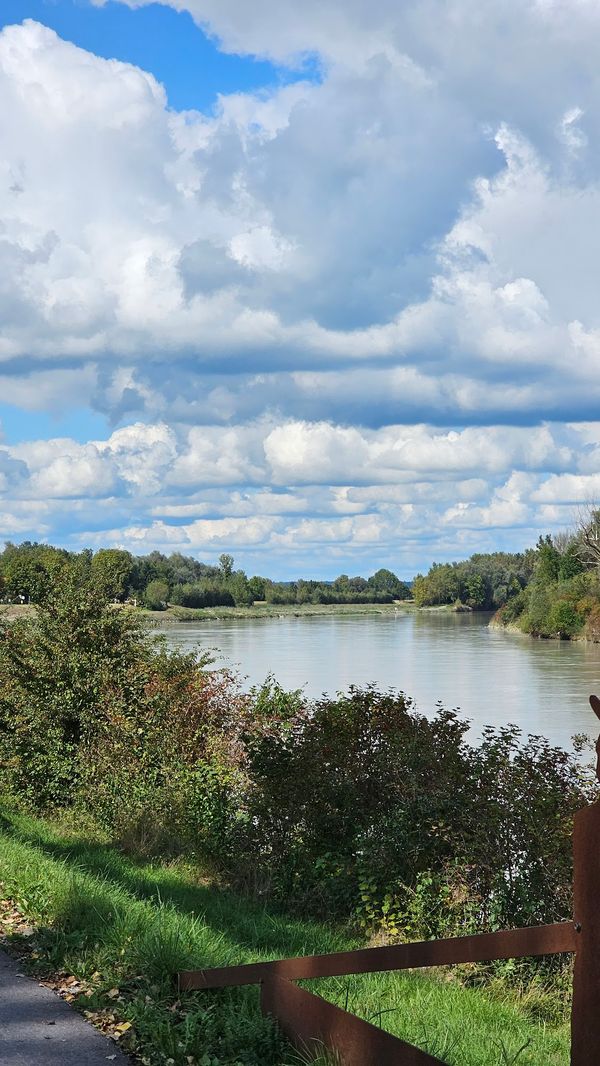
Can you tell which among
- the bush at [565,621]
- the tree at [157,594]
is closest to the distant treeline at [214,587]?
the tree at [157,594]

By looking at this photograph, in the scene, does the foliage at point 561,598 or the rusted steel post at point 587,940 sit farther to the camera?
the foliage at point 561,598

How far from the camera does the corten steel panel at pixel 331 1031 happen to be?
12.1ft

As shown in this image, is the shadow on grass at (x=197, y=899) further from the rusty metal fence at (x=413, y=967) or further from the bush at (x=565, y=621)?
the bush at (x=565, y=621)

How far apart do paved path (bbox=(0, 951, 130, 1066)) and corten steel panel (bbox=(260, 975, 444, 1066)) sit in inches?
27.4

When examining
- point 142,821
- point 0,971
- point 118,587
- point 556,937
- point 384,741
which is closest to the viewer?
point 556,937

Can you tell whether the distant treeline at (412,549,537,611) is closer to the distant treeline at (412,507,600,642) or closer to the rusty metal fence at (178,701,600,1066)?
the distant treeline at (412,507,600,642)

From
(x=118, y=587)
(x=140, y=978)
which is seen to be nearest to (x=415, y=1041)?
(x=140, y=978)

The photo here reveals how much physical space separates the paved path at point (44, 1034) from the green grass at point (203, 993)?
13 centimetres

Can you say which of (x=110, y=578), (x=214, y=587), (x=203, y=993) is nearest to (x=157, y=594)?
(x=214, y=587)

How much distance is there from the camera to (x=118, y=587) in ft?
55.4

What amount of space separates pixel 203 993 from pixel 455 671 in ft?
105

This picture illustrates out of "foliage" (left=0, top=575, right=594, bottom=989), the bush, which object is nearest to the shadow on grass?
"foliage" (left=0, top=575, right=594, bottom=989)

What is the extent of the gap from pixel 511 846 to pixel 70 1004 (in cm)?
476

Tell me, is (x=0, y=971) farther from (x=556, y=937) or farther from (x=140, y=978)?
(x=556, y=937)
